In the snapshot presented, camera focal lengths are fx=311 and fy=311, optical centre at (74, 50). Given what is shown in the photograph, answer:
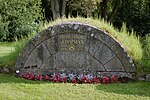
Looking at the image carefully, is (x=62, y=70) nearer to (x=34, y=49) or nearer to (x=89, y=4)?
(x=34, y=49)

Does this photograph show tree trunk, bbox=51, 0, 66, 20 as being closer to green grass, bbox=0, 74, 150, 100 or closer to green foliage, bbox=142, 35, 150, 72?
green foliage, bbox=142, 35, 150, 72

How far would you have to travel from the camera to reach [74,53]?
24.6ft

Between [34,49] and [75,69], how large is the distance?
1122mm

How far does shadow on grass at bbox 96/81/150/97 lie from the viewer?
6.24 meters

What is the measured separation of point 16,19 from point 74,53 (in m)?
11.3

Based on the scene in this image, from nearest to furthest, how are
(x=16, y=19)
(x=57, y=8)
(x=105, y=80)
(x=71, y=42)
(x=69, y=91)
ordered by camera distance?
(x=69, y=91) → (x=105, y=80) → (x=71, y=42) → (x=16, y=19) → (x=57, y=8)

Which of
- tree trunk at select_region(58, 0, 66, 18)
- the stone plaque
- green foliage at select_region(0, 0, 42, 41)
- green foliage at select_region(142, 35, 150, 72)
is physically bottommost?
green foliage at select_region(142, 35, 150, 72)

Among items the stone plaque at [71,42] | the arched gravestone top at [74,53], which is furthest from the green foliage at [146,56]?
the stone plaque at [71,42]

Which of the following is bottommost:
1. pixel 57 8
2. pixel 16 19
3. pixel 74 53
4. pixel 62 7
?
pixel 74 53

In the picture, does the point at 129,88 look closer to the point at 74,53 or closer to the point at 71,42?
the point at 74,53

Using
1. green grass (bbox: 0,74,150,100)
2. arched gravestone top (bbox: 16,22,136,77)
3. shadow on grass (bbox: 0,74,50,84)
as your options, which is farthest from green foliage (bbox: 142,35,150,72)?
shadow on grass (bbox: 0,74,50,84)

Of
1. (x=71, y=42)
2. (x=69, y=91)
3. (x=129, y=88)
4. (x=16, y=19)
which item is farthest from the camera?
(x=16, y=19)

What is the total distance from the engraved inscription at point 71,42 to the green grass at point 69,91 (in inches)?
40.6

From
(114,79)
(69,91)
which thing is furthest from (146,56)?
(69,91)
